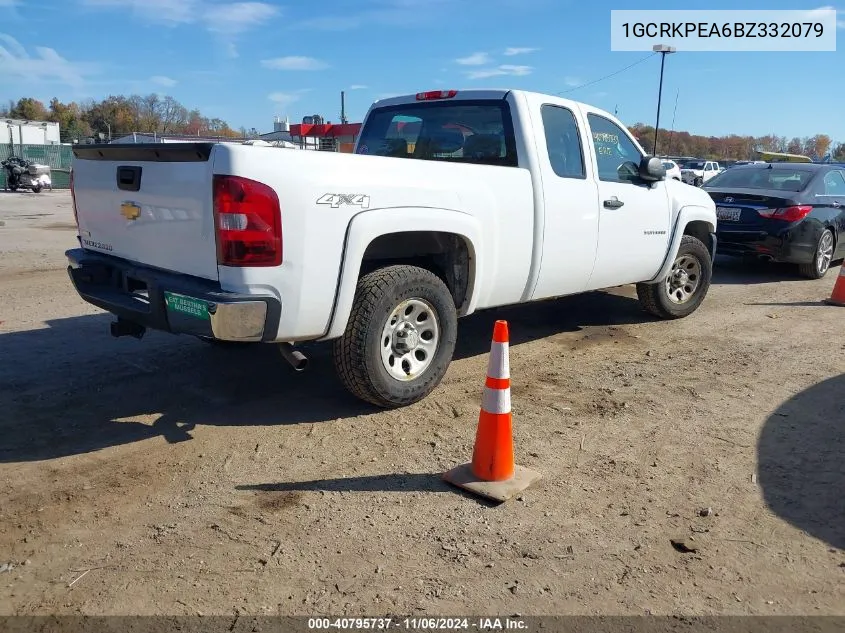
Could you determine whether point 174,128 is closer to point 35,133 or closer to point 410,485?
point 35,133

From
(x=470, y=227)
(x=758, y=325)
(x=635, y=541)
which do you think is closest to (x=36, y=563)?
(x=635, y=541)

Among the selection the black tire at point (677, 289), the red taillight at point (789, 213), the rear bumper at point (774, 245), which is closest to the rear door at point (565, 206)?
the black tire at point (677, 289)

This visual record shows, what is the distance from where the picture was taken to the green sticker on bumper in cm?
353

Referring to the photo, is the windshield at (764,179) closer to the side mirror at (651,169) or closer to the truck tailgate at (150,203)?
the side mirror at (651,169)

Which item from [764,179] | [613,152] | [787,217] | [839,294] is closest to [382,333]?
[613,152]

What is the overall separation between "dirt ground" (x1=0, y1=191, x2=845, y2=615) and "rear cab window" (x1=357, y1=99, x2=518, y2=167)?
167 centimetres

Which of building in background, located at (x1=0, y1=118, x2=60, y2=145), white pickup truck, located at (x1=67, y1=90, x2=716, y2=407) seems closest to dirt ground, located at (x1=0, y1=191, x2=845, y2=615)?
white pickup truck, located at (x1=67, y1=90, x2=716, y2=407)

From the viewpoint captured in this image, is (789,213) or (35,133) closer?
(789,213)

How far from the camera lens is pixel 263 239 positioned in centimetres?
353

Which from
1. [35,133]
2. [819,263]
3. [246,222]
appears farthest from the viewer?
[35,133]

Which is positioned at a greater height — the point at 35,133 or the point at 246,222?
the point at 35,133

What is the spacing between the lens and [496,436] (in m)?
3.50

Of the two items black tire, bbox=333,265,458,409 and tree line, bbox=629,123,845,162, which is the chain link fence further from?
tree line, bbox=629,123,845,162

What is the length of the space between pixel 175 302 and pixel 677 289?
17.2 ft
